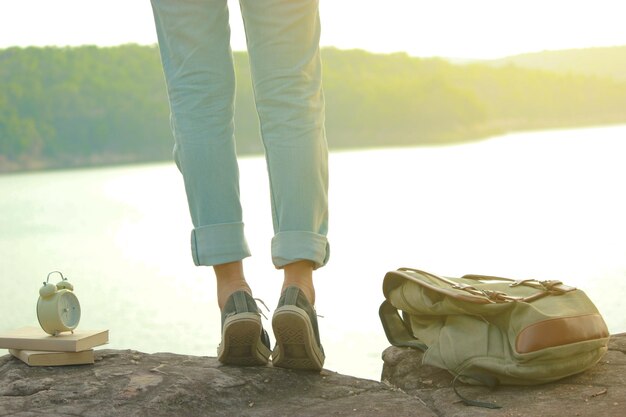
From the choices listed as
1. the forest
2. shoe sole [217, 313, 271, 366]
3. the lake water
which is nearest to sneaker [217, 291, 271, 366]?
shoe sole [217, 313, 271, 366]

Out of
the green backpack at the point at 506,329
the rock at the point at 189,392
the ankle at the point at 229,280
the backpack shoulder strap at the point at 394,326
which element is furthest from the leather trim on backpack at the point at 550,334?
the ankle at the point at 229,280

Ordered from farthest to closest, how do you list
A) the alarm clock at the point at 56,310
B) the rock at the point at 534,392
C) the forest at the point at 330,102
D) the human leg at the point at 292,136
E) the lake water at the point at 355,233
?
the forest at the point at 330,102 < the lake water at the point at 355,233 < the alarm clock at the point at 56,310 < the human leg at the point at 292,136 < the rock at the point at 534,392

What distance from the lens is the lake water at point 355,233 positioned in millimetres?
3109

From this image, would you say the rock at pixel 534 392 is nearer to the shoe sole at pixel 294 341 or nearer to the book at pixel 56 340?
the shoe sole at pixel 294 341

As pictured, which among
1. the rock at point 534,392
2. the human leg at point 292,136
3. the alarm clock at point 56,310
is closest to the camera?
the rock at point 534,392

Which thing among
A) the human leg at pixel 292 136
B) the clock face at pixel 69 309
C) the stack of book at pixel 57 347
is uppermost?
the human leg at pixel 292 136

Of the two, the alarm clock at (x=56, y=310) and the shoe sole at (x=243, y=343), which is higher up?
the alarm clock at (x=56, y=310)

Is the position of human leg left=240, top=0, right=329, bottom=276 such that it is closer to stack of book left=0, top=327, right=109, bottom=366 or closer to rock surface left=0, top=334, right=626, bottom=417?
rock surface left=0, top=334, right=626, bottom=417

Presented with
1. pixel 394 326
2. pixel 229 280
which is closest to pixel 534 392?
pixel 394 326

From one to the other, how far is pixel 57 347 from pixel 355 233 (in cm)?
303

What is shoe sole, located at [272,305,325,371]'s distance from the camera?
1.23 m

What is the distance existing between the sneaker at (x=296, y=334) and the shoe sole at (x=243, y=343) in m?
0.03

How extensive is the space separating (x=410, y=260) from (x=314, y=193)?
Result: 7.88 feet

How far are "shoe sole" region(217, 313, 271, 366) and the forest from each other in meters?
4.13
